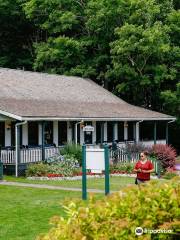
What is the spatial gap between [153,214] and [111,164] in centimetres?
2410

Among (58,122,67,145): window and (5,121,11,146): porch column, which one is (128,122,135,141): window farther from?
(5,121,11,146): porch column

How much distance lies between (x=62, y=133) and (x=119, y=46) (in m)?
9.90

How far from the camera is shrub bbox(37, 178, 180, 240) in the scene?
507 cm

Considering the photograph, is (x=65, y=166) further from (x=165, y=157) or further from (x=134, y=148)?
(x=165, y=157)

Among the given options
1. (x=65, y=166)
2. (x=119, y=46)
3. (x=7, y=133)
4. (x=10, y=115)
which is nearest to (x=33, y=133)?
(x=7, y=133)

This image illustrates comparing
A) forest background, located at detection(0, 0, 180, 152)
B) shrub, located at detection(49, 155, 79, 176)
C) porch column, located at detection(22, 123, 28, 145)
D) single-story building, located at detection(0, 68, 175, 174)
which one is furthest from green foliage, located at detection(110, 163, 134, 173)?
forest background, located at detection(0, 0, 180, 152)

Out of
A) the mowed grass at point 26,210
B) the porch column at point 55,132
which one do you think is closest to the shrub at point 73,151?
the porch column at point 55,132

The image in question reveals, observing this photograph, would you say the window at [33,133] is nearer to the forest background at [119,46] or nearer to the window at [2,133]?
the window at [2,133]

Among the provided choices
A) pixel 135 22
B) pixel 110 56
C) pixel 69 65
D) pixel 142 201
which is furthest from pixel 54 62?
pixel 142 201

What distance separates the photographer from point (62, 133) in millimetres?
33188

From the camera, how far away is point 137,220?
17.1 feet

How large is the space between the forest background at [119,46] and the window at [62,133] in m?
9.11

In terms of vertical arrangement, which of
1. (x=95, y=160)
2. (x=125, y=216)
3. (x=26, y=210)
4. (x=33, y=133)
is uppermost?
(x=125, y=216)

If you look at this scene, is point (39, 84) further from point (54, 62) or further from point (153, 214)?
point (153, 214)
